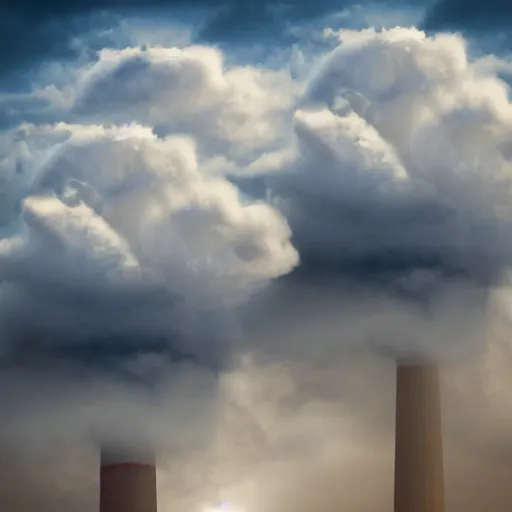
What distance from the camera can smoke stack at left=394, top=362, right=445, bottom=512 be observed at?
210 inches

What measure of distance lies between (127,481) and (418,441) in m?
1.64

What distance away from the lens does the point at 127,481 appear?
17.7 feet

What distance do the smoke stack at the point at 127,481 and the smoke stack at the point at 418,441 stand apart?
1414 mm

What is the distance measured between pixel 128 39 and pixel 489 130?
7.08ft

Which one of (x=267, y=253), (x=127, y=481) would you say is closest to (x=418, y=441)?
(x=267, y=253)

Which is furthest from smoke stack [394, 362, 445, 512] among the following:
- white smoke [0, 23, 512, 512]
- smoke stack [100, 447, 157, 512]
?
smoke stack [100, 447, 157, 512]

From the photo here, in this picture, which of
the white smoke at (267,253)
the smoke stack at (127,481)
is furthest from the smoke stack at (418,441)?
the smoke stack at (127,481)

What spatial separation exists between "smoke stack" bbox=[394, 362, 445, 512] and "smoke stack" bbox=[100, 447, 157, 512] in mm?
1414

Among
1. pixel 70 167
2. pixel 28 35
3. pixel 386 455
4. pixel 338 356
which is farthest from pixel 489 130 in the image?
pixel 28 35

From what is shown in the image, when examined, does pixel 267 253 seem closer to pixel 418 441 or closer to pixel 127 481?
pixel 418 441

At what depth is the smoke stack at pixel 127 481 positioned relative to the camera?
5.43 metres

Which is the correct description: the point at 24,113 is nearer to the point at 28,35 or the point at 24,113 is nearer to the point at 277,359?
the point at 28,35

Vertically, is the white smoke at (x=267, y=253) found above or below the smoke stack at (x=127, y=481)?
above

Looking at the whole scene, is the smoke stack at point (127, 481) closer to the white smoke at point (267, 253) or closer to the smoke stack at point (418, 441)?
the white smoke at point (267, 253)
